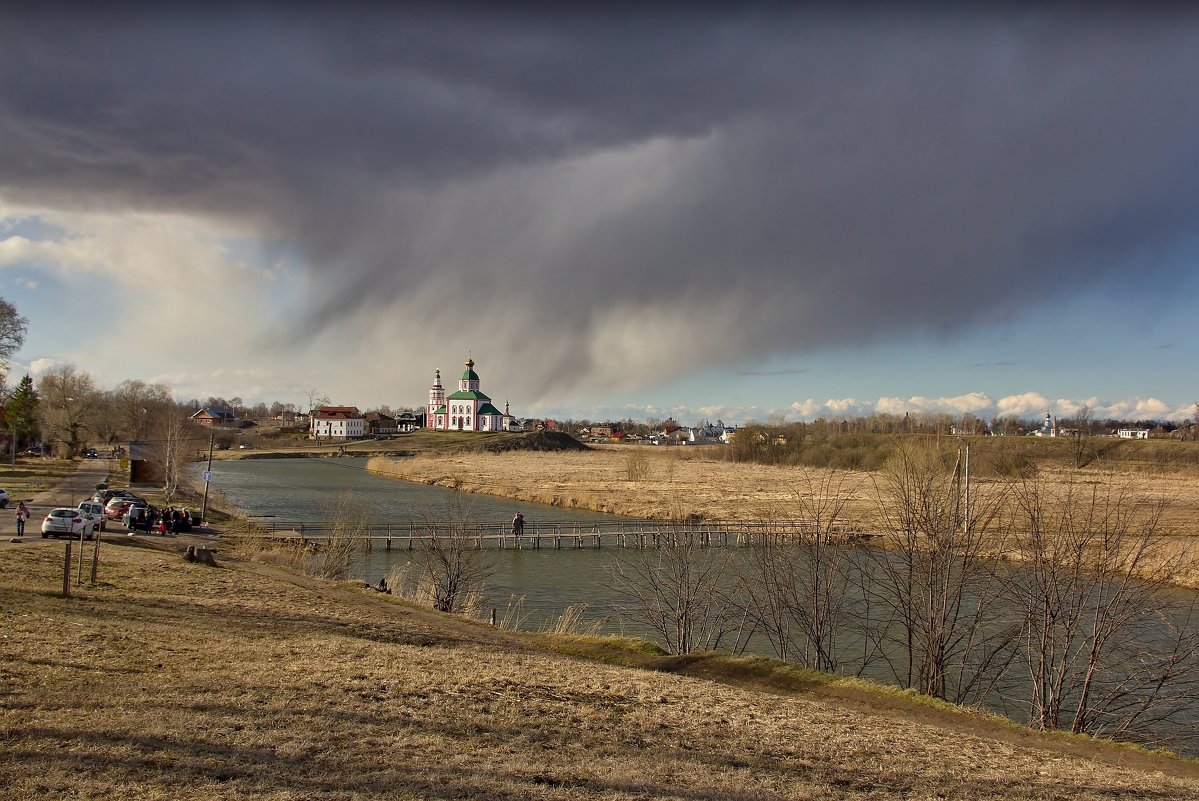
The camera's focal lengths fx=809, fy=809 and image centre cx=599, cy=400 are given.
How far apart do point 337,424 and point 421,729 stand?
18604 centimetres

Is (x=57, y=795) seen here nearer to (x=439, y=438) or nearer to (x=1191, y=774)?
(x=1191, y=774)

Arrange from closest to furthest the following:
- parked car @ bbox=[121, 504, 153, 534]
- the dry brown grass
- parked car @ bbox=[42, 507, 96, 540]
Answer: parked car @ bbox=[42, 507, 96, 540] < parked car @ bbox=[121, 504, 153, 534] < the dry brown grass

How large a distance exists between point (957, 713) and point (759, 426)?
322ft

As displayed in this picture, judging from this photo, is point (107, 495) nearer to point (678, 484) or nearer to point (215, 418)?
point (678, 484)

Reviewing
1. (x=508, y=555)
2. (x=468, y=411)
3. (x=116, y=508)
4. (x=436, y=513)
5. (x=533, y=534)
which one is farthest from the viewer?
(x=468, y=411)

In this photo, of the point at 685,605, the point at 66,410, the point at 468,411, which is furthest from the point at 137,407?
the point at 685,605

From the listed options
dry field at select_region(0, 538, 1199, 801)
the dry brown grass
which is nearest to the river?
the dry brown grass

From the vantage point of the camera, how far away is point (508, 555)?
136 ft

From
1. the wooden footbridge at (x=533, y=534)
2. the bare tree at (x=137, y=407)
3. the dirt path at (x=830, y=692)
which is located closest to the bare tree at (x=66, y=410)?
the bare tree at (x=137, y=407)

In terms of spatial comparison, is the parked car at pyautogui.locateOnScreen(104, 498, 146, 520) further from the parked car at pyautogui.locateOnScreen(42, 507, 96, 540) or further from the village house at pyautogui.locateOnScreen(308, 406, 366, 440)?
the village house at pyautogui.locateOnScreen(308, 406, 366, 440)

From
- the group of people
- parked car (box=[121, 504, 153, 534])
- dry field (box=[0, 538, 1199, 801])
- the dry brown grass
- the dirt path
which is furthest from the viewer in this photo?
the dry brown grass

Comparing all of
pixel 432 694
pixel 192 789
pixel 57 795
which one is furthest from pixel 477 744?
pixel 57 795

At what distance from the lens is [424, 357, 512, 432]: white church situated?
172125 millimetres

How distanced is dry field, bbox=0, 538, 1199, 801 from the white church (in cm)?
15570
